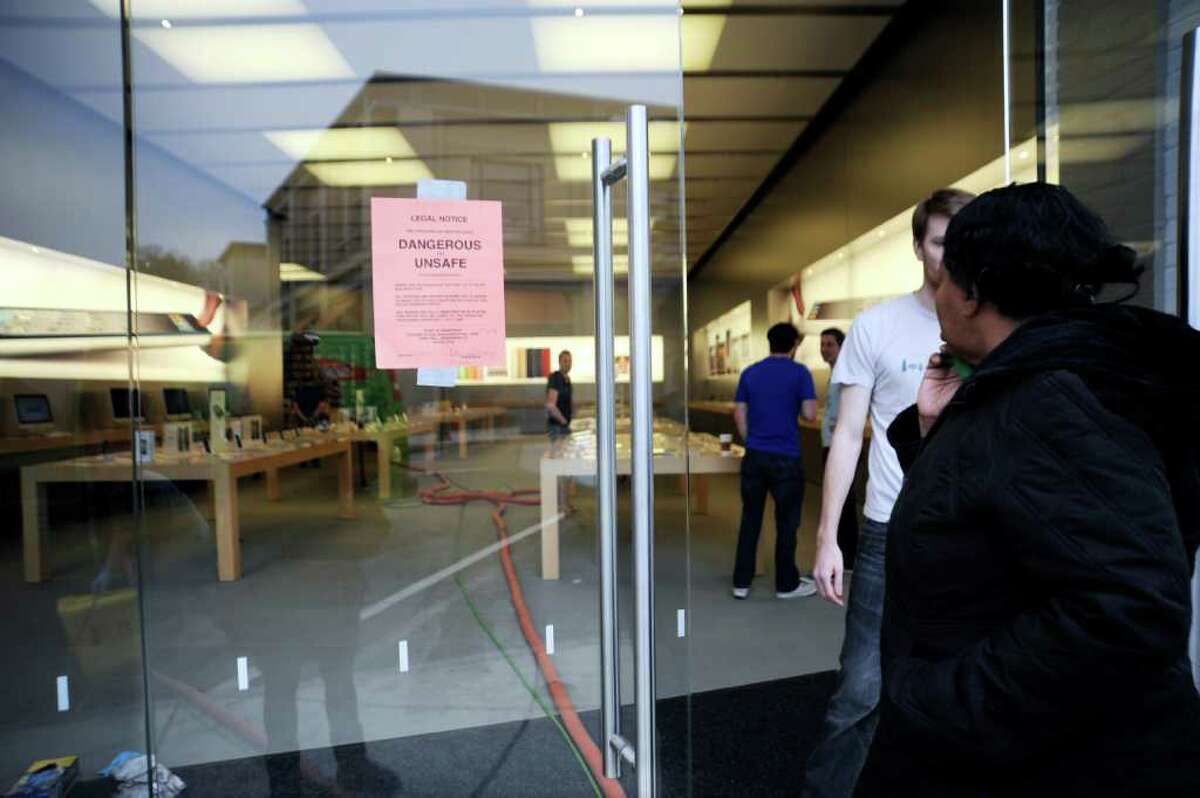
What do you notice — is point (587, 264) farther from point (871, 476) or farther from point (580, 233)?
point (871, 476)

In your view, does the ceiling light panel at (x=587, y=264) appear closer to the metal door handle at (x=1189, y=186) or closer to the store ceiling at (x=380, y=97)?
the store ceiling at (x=380, y=97)

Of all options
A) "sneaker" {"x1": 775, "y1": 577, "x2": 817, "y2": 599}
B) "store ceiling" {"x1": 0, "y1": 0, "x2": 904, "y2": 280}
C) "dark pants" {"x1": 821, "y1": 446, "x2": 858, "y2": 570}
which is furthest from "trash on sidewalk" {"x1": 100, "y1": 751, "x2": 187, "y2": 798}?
"dark pants" {"x1": 821, "y1": 446, "x2": 858, "y2": 570}

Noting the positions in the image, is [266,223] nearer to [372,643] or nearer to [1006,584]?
[372,643]

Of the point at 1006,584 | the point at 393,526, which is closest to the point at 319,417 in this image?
the point at 393,526

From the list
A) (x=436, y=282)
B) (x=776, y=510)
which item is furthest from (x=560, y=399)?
(x=776, y=510)

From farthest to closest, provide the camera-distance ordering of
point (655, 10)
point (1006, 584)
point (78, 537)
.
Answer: point (78, 537) < point (655, 10) < point (1006, 584)

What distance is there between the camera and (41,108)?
224 centimetres

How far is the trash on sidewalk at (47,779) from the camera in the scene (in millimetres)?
2018

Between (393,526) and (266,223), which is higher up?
(266,223)

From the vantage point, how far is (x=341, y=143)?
2102 millimetres

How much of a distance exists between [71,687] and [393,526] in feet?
3.93

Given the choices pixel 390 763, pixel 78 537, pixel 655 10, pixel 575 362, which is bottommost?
pixel 390 763

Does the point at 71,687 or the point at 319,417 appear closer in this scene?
the point at 319,417

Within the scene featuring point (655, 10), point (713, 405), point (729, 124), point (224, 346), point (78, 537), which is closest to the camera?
point (655, 10)
